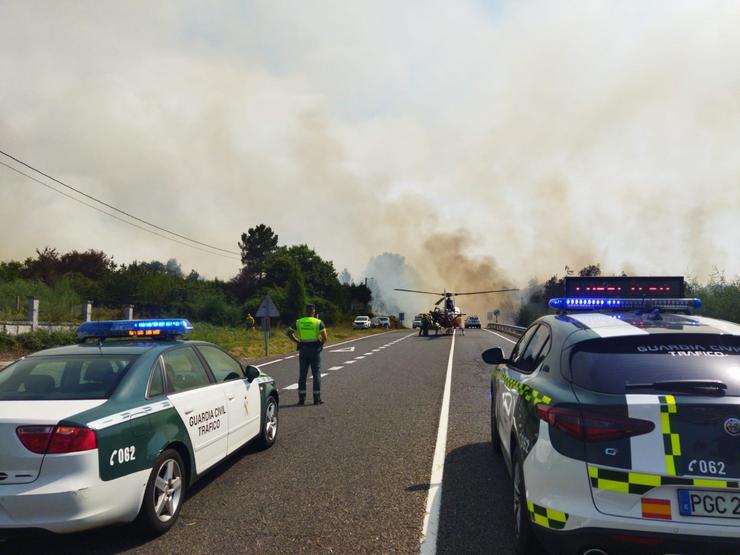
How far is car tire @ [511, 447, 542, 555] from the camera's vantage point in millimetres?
4023

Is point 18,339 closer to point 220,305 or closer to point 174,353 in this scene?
point 174,353

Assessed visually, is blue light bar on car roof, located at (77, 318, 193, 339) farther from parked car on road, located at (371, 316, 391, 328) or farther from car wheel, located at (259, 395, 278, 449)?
parked car on road, located at (371, 316, 391, 328)

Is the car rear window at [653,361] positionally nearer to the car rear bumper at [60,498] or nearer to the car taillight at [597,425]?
the car taillight at [597,425]

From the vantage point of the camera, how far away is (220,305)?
173ft

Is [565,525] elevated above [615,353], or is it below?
below

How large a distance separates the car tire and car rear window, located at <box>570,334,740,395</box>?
792 mm

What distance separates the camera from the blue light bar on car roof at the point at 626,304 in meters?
5.36

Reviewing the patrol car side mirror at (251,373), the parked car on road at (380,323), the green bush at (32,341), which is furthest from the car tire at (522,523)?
the parked car on road at (380,323)

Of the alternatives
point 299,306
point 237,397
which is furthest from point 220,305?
point 237,397

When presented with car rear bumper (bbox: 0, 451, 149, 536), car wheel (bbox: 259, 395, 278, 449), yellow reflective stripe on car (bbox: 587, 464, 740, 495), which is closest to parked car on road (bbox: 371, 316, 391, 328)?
car wheel (bbox: 259, 395, 278, 449)

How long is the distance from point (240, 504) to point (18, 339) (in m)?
19.6

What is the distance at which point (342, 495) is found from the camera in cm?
557

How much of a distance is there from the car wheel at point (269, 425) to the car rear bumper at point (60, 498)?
128 inches

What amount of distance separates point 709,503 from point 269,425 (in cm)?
512
